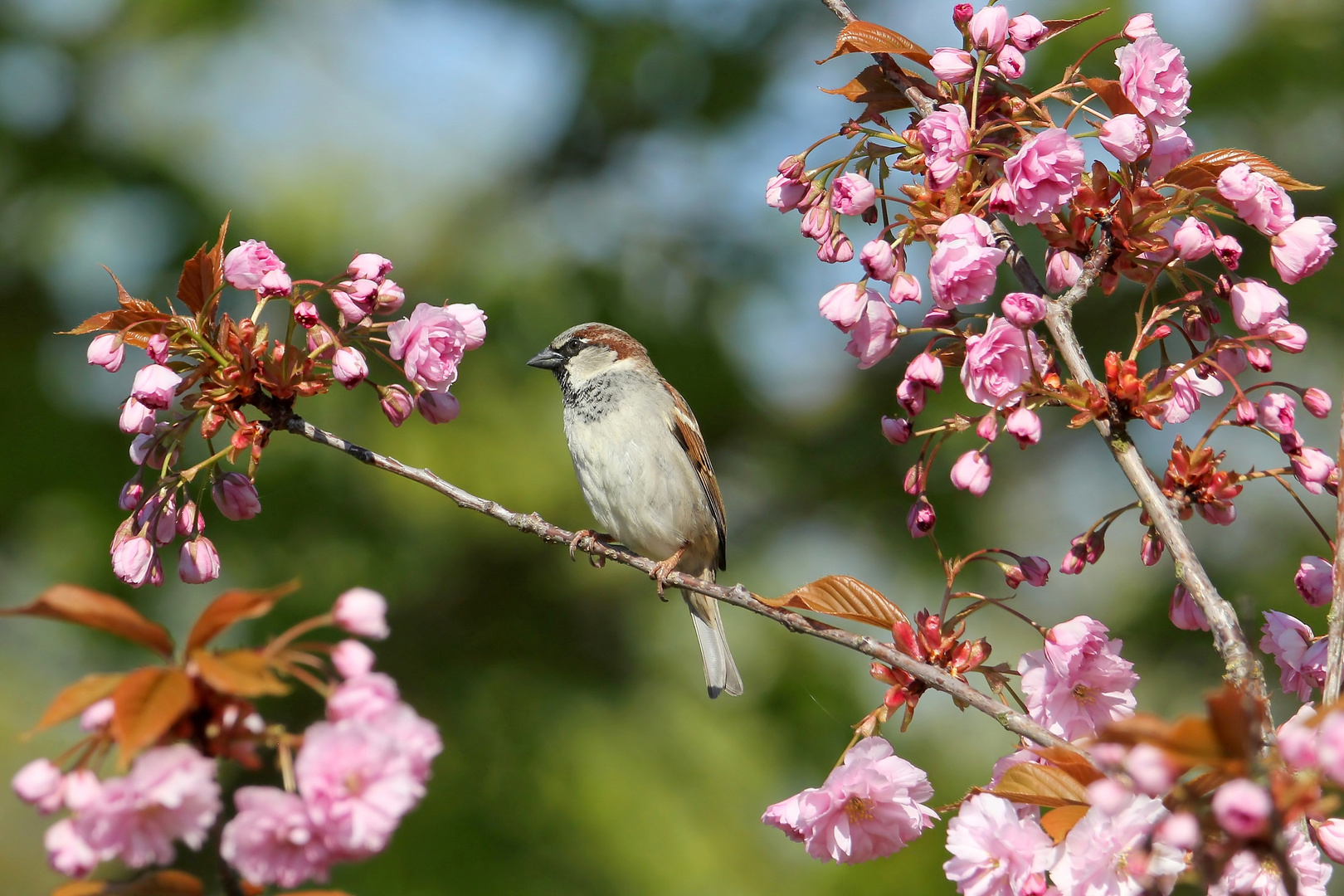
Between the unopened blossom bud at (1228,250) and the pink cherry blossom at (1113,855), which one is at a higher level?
the unopened blossom bud at (1228,250)

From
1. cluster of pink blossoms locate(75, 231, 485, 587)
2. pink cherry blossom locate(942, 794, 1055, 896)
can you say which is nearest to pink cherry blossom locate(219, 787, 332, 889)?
pink cherry blossom locate(942, 794, 1055, 896)

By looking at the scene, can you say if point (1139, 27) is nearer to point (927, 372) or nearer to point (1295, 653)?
point (927, 372)

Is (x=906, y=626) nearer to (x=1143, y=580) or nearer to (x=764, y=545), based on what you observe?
(x=764, y=545)

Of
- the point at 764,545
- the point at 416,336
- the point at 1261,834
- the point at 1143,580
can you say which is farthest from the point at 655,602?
the point at 1261,834

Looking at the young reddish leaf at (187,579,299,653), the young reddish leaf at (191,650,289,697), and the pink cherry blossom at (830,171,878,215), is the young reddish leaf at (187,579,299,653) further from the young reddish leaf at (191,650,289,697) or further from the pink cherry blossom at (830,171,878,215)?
the pink cherry blossom at (830,171,878,215)

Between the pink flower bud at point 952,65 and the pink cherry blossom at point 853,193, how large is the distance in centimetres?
20

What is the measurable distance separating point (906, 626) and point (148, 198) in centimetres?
526

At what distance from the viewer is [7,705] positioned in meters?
7.75

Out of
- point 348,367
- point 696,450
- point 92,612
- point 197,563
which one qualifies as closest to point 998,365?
point 348,367

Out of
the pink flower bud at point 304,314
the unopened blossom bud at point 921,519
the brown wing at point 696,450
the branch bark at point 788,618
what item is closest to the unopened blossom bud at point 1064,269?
the unopened blossom bud at point 921,519

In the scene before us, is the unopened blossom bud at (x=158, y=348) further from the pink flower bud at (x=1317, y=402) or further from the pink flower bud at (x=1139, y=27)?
the pink flower bud at (x=1317, y=402)

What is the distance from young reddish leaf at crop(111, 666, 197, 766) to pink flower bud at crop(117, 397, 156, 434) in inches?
36.1

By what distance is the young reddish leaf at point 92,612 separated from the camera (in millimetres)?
984

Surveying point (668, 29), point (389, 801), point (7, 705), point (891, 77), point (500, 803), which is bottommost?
point (7, 705)
